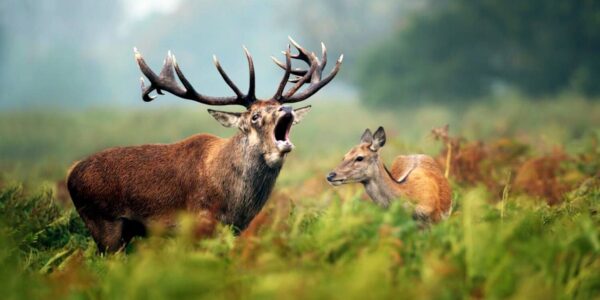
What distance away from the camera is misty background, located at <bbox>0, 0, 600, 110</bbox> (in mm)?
33469

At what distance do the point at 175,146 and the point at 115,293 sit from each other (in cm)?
322

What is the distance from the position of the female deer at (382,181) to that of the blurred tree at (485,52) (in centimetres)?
2586

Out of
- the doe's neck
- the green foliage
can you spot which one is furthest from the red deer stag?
the green foliage

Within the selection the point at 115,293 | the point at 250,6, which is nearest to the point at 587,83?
the point at 115,293

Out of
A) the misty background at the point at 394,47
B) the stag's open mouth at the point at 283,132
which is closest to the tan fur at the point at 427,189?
the stag's open mouth at the point at 283,132

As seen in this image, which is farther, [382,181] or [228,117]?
[382,181]

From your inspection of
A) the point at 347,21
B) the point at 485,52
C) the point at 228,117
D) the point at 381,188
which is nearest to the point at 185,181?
the point at 228,117

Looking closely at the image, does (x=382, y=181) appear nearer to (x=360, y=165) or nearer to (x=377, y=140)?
(x=360, y=165)

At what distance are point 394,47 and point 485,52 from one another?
469cm

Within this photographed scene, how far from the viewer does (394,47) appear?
1503 inches

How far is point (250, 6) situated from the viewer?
122 metres

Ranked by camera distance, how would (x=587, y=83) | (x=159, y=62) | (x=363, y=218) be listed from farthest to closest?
(x=159, y=62) < (x=587, y=83) < (x=363, y=218)

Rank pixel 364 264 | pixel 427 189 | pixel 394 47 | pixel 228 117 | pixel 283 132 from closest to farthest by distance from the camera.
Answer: pixel 364 264 < pixel 283 132 < pixel 228 117 < pixel 427 189 < pixel 394 47

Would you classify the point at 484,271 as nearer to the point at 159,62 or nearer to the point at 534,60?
the point at 534,60
